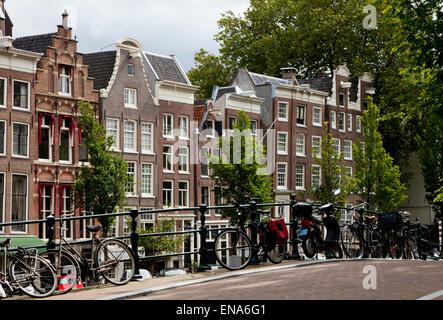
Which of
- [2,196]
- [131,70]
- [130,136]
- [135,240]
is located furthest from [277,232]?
[131,70]

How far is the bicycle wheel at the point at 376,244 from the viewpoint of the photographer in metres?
17.6

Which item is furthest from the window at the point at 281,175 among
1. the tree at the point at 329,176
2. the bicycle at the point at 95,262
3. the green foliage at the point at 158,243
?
the bicycle at the point at 95,262

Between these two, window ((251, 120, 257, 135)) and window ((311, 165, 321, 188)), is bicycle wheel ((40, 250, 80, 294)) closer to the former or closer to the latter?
window ((251, 120, 257, 135))

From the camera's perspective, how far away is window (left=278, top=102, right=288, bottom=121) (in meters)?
52.9

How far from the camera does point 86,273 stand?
11039 millimetres

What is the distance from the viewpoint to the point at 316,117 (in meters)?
56.0

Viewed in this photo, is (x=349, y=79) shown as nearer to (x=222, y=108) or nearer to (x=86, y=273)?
(x=222, y=108)

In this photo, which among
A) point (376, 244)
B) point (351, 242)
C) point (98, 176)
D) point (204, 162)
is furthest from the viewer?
point (204, 162)

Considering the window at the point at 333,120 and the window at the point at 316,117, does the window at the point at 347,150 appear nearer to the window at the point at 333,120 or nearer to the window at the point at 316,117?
the window at the point at 333,120

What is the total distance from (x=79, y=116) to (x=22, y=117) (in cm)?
320

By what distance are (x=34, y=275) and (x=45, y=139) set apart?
93.5ft

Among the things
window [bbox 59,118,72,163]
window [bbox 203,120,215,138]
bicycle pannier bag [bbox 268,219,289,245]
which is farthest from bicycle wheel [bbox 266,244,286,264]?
window [bbox 203,120,215,138]

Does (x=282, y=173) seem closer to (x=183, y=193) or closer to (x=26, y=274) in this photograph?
(x=183, y=193)
